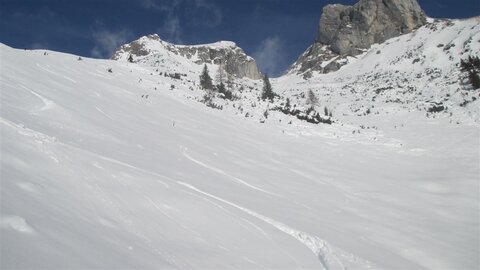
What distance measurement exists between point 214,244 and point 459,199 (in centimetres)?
749

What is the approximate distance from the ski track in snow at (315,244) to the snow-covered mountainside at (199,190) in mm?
27

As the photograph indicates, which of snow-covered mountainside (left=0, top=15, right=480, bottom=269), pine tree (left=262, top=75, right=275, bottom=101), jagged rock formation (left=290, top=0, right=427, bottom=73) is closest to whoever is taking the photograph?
snow-covered mountainside (left=0, top=15, right=480, bottom=269)

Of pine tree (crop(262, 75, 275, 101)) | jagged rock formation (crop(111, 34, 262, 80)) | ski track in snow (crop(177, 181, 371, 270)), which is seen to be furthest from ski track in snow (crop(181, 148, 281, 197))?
jagged rock formation (crop(111, 34, 262, 80))

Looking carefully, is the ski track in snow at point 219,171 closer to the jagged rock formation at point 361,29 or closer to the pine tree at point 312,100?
the pine tree at point 312,100

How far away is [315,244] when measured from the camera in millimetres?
5387

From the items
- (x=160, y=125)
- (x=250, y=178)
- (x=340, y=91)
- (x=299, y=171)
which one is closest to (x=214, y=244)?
(x=250, y=178)

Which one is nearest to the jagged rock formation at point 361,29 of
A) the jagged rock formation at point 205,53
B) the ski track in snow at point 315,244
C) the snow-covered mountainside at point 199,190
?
the jagged rock formation at point 205,53

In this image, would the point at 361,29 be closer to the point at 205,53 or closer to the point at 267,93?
the point at 205,53

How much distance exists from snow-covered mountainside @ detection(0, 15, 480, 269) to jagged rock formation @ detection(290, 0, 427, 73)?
77.7 metres

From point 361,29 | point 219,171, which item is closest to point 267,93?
point 219,171

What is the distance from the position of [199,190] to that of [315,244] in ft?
7.13

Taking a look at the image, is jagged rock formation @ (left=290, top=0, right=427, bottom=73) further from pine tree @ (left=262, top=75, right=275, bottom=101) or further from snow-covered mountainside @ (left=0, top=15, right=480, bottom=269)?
snow-covered mountainside @ (left=0, top=15, right=480, bottom=269)

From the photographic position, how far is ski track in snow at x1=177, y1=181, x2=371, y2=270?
493 centimetres

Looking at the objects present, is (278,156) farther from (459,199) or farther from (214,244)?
(214,244)
